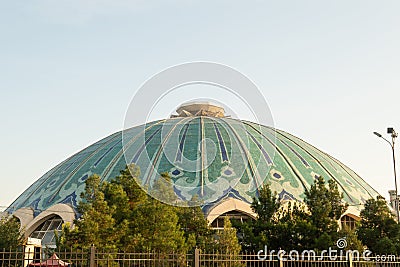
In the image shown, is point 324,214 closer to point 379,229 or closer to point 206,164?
point 379,229

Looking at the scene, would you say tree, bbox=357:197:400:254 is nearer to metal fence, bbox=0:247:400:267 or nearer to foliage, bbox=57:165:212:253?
metal fence, bbox=0:247:400:267

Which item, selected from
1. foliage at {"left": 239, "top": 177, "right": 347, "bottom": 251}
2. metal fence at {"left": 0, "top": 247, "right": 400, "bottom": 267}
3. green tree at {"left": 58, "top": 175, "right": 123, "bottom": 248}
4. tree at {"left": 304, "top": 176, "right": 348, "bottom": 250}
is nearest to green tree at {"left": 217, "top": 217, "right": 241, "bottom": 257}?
foliage at {"left": 239, "top": 177, "right": 347, "bottom": 251}

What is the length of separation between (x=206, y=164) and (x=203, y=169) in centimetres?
33

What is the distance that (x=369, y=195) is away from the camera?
34906mm

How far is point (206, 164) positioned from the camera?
3084 cm

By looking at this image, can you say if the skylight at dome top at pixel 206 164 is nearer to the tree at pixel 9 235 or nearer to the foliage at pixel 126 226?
the tree at pixel 9 235

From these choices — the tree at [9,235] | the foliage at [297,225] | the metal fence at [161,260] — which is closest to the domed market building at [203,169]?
the tree at [9,235]

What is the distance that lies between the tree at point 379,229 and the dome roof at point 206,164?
22.2ft

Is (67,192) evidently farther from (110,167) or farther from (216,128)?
(216,128)

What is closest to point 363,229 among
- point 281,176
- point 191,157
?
point 281,176

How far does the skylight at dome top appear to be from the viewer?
2991 centimetres

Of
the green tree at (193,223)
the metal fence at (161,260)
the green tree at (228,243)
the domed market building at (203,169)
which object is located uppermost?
the domed market building at (203,169)

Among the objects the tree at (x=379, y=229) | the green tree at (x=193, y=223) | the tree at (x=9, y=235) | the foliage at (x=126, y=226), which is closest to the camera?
the foliage at (x=126, y=226)

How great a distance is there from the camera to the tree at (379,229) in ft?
71.5
